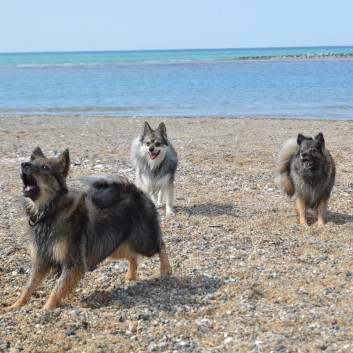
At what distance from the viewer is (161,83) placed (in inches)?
1575

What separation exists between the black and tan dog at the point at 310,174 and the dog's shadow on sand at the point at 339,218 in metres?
0.17

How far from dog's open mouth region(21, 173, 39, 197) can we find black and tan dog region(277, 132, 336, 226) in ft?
14.7

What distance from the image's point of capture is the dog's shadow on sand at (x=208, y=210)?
889 centimetres

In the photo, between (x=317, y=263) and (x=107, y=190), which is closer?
(x=107, y=190)

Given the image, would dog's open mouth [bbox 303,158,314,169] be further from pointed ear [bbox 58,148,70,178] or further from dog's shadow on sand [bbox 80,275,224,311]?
pointed ear [bbox 58,148,70,178]

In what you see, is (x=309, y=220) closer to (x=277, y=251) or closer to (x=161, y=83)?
(x=277, y=251)

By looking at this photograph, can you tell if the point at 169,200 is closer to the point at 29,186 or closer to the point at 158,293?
the point at 158,293

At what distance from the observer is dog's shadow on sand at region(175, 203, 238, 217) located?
8891mm

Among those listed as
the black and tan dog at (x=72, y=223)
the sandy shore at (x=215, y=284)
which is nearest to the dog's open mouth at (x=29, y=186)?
the black and tan dog at (x=72, y=223)

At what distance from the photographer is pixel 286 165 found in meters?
9.18

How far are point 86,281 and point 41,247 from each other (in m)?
0.92

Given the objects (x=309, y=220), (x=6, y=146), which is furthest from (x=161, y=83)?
(x=309, y=220)

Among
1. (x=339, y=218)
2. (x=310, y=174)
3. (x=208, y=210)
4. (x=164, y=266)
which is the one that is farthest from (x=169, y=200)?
(x=164, y=266)

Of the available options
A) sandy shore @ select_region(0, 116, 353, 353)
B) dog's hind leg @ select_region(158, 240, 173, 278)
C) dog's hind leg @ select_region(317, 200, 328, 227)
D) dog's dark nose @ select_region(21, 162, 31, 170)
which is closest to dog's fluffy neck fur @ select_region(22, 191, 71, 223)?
dog's dark nose @ select_region(21, 162, 31, 170)
